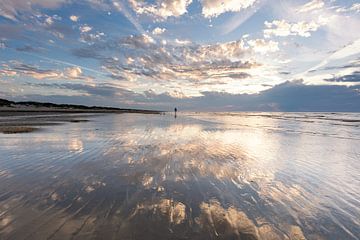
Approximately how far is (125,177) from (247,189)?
12.7 ft

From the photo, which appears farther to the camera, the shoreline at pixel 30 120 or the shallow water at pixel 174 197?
the shoreline at pixel 30 120

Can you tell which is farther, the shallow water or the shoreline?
the shoreline

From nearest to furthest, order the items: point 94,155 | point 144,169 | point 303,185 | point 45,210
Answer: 1. point 45,210
2. point 303,185
3. point 144,169
4. point 94,155

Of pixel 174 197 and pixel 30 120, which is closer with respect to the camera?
pixel 174 197

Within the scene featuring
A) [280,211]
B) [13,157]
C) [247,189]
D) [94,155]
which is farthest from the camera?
[94,155]

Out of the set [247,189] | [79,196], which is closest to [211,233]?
[247,189]

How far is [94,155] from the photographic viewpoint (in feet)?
37.4

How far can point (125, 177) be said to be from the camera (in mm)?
7938

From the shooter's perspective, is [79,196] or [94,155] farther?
[94,155]

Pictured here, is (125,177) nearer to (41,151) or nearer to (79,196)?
(79,196)

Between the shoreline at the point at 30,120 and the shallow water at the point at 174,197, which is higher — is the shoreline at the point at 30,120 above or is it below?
below

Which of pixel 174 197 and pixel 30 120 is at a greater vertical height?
pixel 174 197

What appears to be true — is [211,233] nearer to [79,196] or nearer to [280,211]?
[280,211]

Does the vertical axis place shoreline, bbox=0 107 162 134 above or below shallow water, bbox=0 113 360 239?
below
